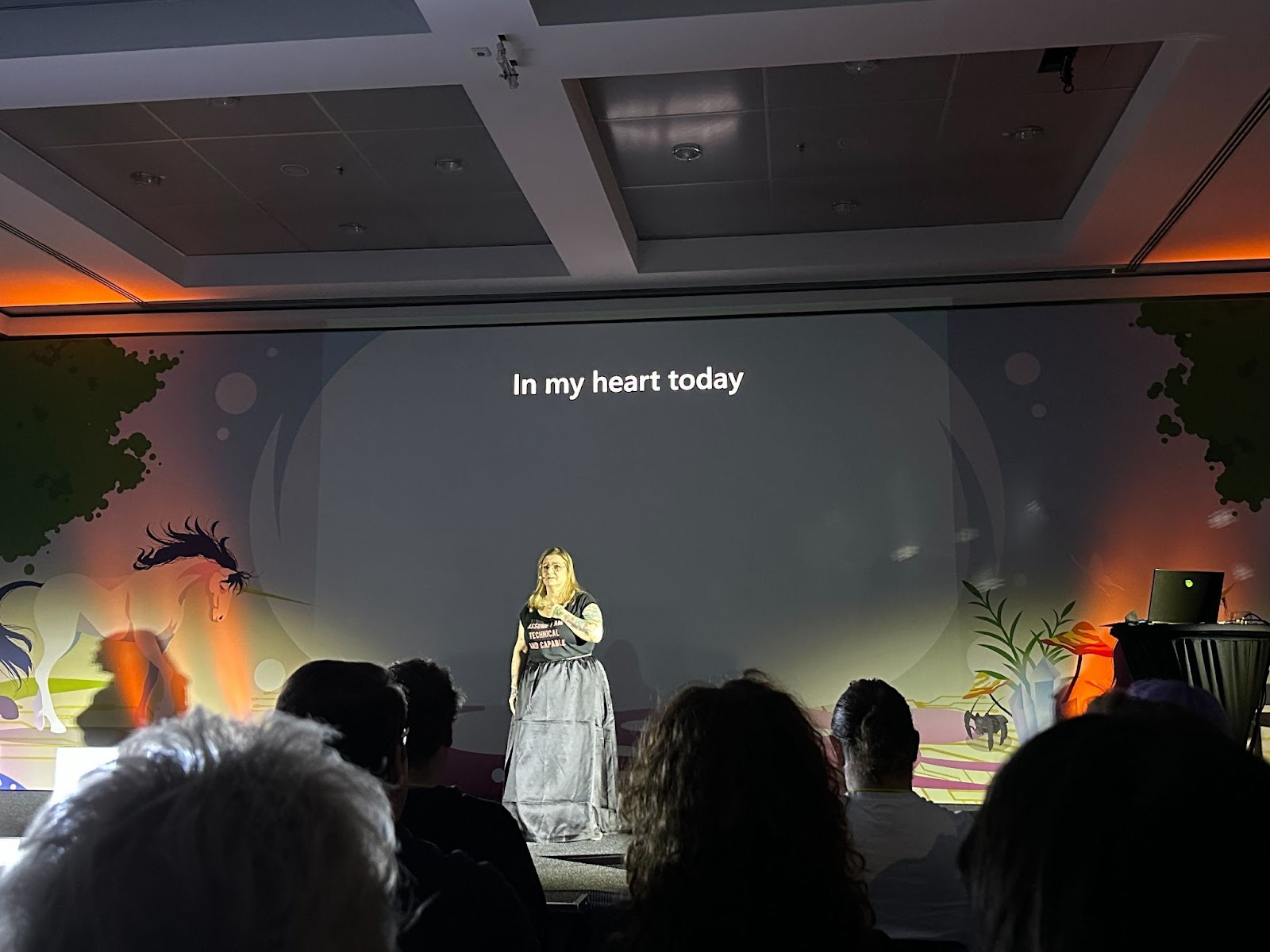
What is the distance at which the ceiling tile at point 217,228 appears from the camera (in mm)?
6738

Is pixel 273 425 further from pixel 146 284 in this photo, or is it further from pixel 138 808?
pixel 138 808

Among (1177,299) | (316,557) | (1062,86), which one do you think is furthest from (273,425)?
(1177,299)

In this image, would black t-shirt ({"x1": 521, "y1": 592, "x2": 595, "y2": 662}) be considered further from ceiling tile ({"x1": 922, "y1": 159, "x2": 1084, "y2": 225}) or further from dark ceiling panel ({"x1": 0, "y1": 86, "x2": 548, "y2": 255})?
ceiling tile ({"x1": 922, "y1": 159, "x2": 1084, "y2": 225})

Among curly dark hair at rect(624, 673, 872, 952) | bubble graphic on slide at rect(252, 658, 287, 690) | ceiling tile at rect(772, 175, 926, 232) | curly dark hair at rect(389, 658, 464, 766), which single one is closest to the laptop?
ceiling tile at rect(772, 175, 926, 232)

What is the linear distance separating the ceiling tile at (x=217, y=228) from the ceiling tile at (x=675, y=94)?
238 centimetres

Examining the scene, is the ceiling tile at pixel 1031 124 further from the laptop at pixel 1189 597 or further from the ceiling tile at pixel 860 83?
the laptop at pixel 1189 597

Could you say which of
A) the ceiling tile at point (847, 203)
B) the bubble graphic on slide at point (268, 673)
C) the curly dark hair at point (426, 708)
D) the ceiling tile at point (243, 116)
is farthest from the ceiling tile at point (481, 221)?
the curly dark hair at point (426, 708)

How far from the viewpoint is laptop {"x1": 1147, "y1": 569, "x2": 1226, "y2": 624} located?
5172 mm

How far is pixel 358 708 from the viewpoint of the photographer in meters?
1.88

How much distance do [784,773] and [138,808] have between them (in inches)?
43.8

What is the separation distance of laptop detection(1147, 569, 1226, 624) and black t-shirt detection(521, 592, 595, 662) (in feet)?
10.1

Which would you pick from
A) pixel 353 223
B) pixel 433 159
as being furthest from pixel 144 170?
pixel 433 159

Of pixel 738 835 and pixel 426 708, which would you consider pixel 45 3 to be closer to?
pixel 426 708

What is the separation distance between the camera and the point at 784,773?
5.52 feet
